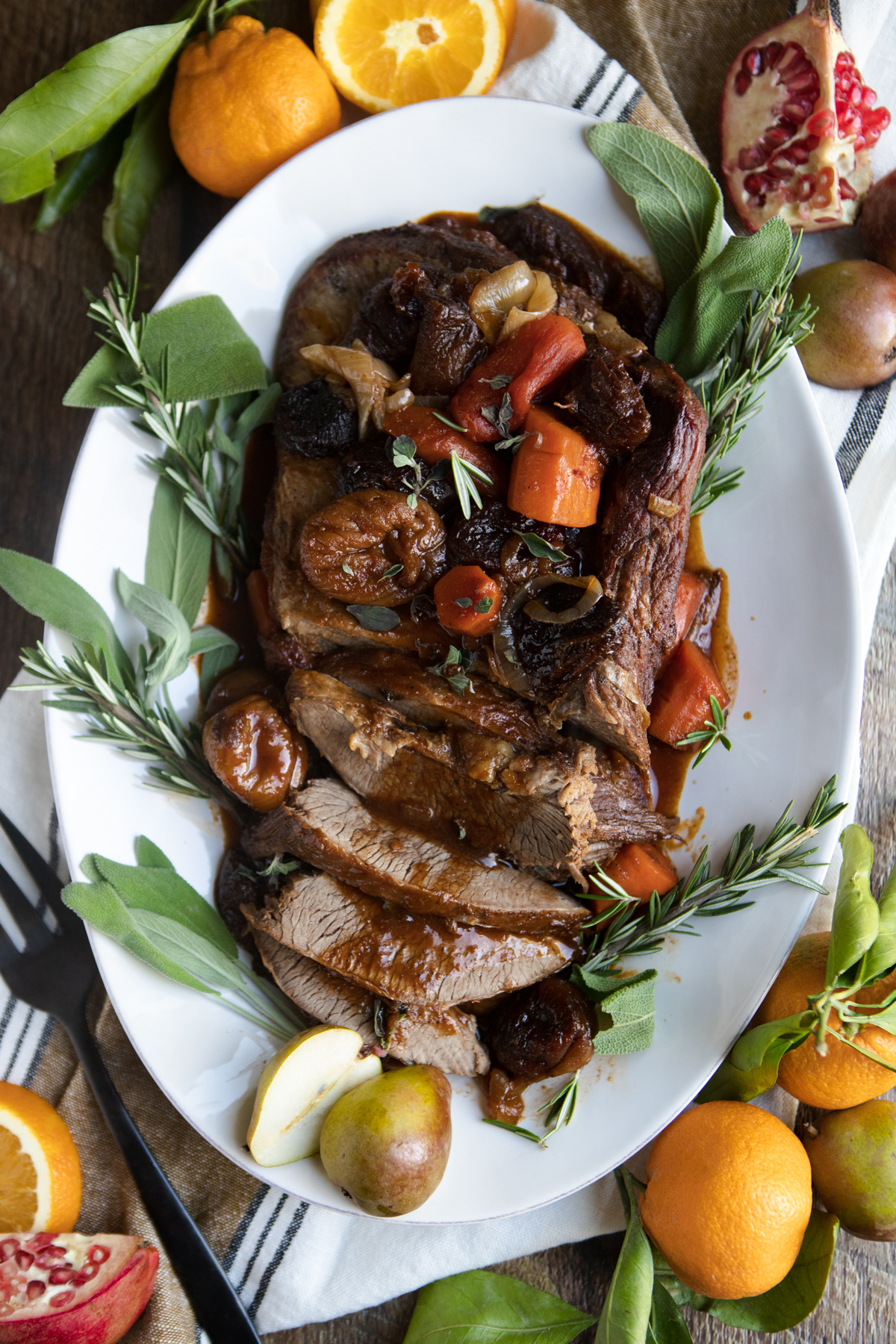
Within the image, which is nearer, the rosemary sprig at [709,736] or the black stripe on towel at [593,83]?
the rosemary sprig at [709,736]

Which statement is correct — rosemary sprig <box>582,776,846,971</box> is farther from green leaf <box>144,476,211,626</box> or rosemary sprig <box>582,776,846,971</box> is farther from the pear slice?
green leaf <box>144,476,211,626</box>

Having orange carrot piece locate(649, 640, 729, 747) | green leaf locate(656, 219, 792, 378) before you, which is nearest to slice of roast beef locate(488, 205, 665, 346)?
green leaf locate(656, 219, 792, 378)

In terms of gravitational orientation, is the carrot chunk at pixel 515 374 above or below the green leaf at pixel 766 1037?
above

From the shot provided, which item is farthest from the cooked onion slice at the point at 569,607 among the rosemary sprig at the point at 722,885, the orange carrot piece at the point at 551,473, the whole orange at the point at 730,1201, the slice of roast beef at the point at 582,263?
the whole orange at the point at 730,1201

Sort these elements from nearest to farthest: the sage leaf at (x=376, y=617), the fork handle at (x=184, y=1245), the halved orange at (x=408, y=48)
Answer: the sage leaf at (x=376, y=617)
the halved orange at (x=408, y=48)
the fork handle at (x=184, y=1245)

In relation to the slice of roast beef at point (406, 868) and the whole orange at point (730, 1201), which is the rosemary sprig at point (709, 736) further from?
the whole orange at point (730, 1201)
